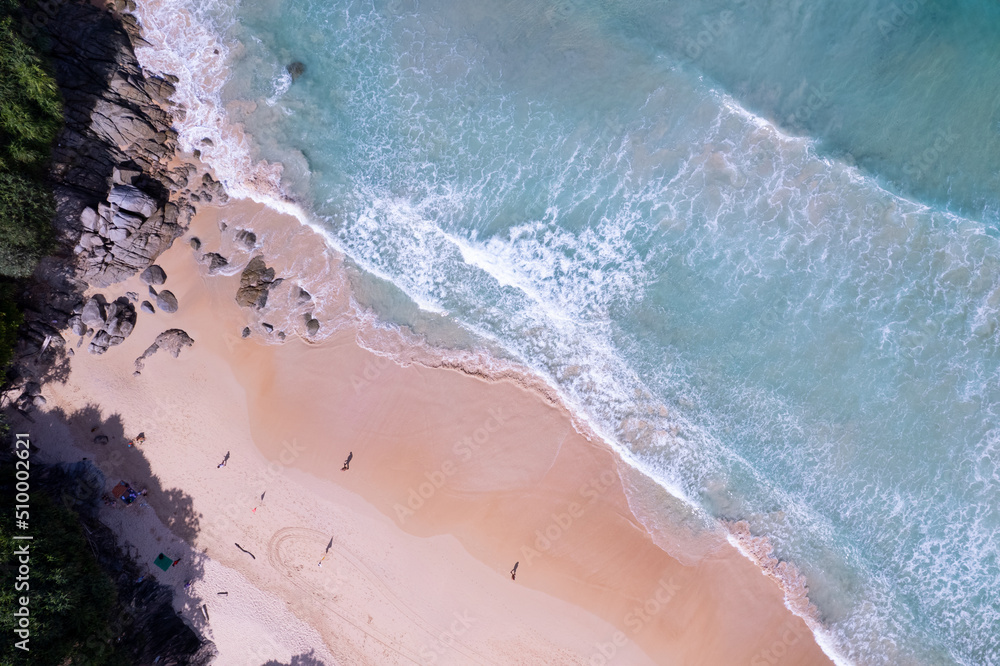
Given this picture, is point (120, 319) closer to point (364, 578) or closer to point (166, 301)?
point (166, 301)

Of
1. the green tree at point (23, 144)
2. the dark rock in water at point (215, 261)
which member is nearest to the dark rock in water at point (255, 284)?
the dark rock in water at point (215, 261)

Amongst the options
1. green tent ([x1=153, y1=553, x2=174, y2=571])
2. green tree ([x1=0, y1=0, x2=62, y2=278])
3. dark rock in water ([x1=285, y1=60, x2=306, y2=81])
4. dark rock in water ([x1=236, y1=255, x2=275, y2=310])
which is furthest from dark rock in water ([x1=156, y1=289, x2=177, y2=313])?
dark rock in water ([x1=285, y1=60, x2=306, y2=81])

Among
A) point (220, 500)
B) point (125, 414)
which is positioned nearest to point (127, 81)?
point (125, 414)

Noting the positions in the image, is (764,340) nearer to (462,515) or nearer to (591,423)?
(591,423)

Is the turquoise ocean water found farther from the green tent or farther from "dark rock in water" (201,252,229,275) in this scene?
the green tent

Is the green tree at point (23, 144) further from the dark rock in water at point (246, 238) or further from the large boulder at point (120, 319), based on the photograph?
the dark rock in water at point (246, 238)
